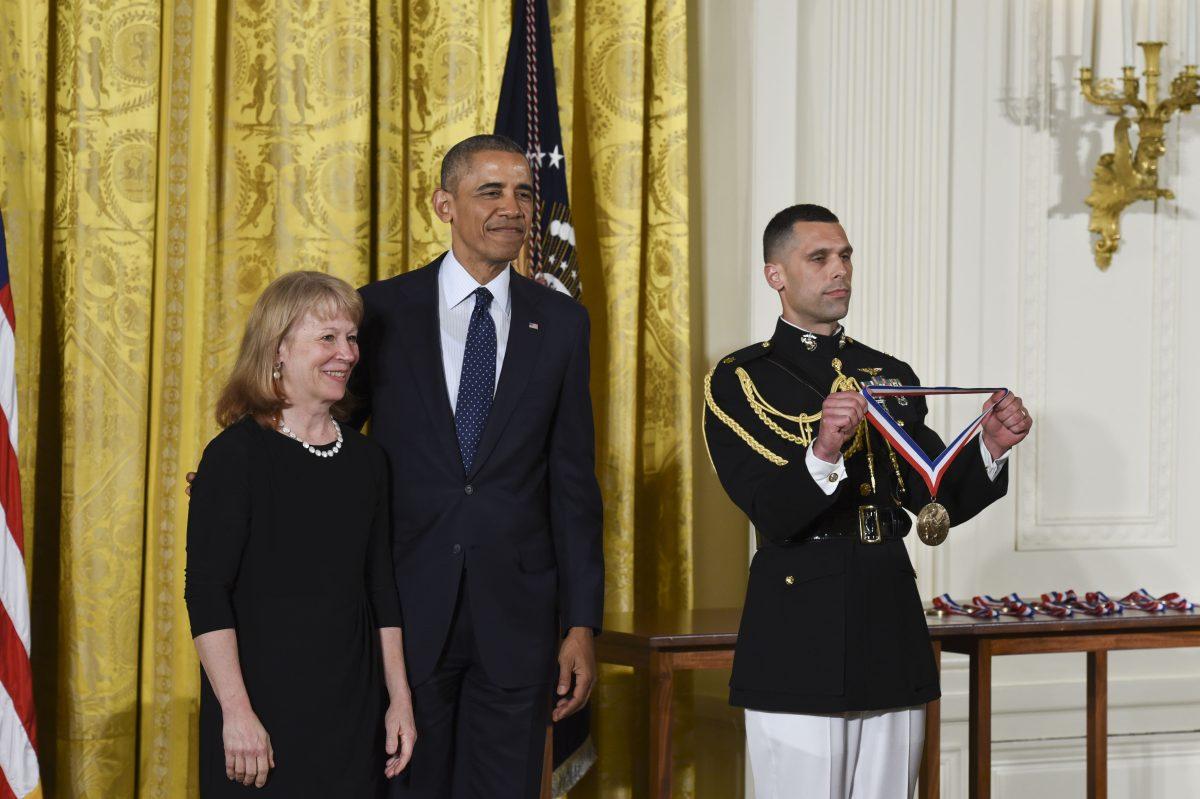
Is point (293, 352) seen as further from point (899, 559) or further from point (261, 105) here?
point (261, 105)

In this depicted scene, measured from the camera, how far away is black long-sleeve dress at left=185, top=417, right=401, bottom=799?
7.54 ft

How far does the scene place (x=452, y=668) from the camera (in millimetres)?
2611

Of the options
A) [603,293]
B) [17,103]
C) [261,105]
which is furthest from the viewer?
[603,293]

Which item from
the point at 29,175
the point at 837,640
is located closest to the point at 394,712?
the point at 837,640

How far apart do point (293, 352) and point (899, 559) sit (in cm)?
120

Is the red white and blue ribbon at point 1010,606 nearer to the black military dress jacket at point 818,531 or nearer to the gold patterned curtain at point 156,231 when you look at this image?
the black military dress jacket at point 818,531

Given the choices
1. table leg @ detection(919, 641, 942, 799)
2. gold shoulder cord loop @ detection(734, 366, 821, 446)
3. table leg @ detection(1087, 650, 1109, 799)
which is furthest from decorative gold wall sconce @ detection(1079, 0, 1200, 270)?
gold shoulder cord loop @ detection(734, 366, 821, 446)

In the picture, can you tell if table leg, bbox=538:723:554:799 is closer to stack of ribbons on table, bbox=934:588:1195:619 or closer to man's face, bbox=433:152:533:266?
man's face, bbox=433:152:533:266

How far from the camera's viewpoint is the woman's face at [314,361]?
8.00 feet

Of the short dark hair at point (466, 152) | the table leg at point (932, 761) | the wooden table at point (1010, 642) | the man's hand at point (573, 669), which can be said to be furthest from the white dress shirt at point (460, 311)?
the table leg at point (932, 761)

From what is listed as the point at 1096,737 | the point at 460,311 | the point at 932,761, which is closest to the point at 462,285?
the point at 460,311

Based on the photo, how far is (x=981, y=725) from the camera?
3.60m

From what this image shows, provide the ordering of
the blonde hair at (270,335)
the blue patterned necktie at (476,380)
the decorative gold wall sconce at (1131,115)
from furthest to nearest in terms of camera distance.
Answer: the decorative gold wall sconce at (1131,115) → the blue patterned necktie at (476,380) → the blonde hair at (270,335)

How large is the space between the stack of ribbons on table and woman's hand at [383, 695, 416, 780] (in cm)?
167
